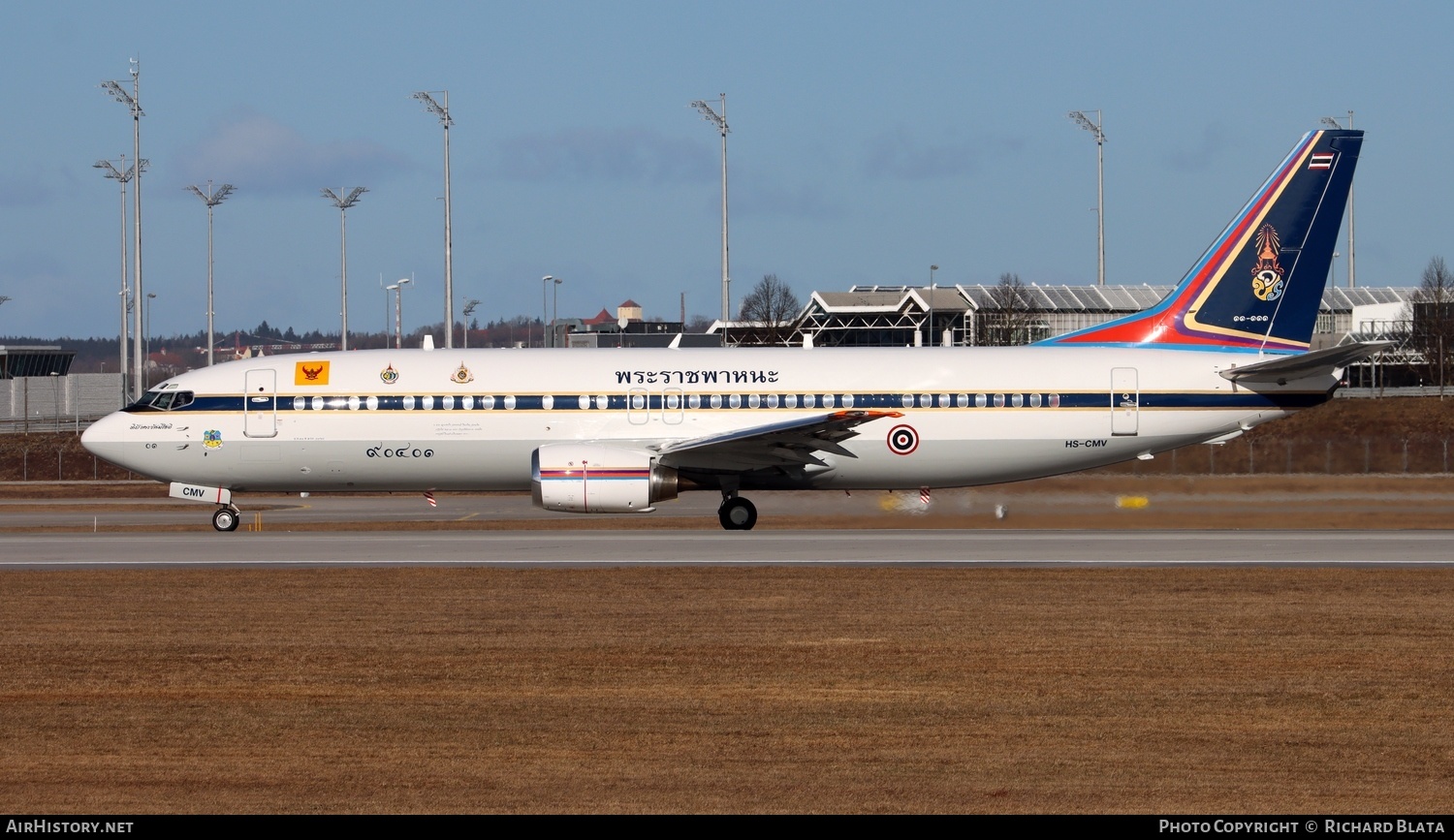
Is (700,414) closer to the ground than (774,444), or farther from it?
farther from it

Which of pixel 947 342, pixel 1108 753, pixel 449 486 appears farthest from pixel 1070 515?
pixel 1108 753

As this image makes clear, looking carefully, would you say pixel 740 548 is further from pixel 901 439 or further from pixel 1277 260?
pixel 1277 260

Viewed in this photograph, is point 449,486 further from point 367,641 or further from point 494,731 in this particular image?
point 494,731

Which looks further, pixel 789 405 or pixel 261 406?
pixel 261 406

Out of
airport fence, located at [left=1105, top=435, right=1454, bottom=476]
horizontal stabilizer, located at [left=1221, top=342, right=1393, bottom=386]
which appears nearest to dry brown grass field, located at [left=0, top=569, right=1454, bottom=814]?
horizontal stabilizer, located at [left=1221, top=342, right=1393, bottom=386]

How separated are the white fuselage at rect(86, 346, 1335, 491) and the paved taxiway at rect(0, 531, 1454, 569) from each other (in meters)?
1.57

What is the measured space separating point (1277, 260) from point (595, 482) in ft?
48.9

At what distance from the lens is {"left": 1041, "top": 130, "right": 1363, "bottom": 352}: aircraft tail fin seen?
31.2 metres

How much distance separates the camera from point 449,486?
3095 cm

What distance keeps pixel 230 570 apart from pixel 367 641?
298 inches

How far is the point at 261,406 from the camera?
102 feet

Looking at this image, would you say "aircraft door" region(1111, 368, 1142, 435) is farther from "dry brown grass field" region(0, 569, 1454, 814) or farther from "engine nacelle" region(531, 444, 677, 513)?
"engine nacelle" region(531, 444, 677, 513)

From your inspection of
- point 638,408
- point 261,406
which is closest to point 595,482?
point 638,408

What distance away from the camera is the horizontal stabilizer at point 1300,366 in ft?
93.0
